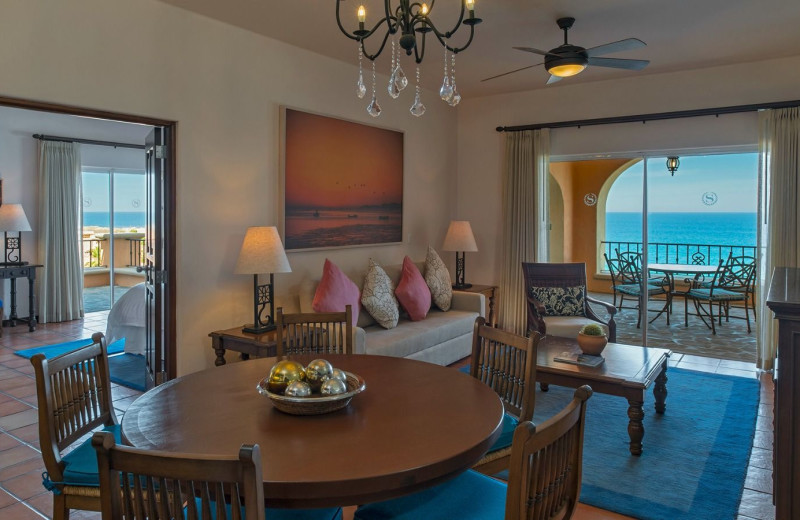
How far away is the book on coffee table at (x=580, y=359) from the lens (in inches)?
140

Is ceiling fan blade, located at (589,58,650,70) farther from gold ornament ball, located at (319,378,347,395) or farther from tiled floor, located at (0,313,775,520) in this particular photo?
gold ornament ball, located at (319,378,347,395)

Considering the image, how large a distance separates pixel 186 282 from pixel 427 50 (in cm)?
268

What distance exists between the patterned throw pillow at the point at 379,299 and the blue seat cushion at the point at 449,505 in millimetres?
2834

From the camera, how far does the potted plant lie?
3689 mm

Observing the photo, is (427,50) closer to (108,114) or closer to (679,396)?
(108,114)

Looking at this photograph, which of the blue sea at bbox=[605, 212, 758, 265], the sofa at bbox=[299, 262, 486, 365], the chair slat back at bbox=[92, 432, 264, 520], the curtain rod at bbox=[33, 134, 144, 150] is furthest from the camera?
the curtain rod at bbox=[33, 134, 144, 150]

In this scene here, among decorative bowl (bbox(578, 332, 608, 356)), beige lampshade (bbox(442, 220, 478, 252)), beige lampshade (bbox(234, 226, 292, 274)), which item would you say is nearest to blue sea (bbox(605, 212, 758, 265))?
beige lampshade (bbox(442, 220, 478, 252))

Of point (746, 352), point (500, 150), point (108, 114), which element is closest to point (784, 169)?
point (746, 352)

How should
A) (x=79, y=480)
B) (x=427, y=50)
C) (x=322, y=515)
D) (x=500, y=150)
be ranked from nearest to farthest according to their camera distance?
(x=322, y=515) < (x=79, y=480) < (x=427, y=50) < (x=500, y=150)

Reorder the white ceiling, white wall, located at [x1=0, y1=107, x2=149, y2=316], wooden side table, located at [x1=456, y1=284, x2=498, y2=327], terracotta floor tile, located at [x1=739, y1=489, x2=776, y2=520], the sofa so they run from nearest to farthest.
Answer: terracotta floor tile, located at [x1=739, y1=489, x2=776, y2=520]
the white ceiling
the sofa
wooden side table, located at [x1=456, y1=284, x2=498, y2=327]
white wall, located at [x1=0, y1=107, x2=149, y2=316]

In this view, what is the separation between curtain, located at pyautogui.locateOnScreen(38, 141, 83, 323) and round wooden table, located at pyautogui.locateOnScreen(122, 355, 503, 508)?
5995mm

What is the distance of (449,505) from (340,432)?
0.44 metres

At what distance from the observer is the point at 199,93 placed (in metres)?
3.86

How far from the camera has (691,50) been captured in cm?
465
